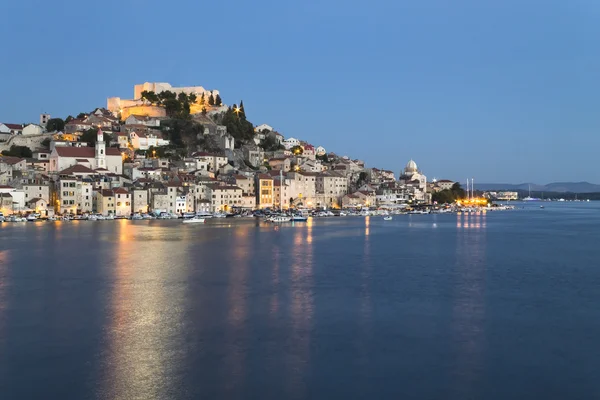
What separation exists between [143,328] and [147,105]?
39.9 metres

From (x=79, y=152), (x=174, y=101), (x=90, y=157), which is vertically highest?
(x=174, y=101)

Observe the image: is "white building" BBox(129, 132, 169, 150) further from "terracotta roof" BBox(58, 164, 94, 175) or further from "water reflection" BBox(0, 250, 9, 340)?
"water reflection" BBox(0, 250, 9, 340)

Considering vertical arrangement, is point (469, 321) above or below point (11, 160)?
below

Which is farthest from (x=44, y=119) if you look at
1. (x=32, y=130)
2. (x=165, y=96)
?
(x=165, y=96)

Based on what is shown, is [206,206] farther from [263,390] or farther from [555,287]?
[263,390]

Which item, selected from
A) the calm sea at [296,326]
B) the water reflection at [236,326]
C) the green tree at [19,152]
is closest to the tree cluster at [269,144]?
the green tree at [19,152]

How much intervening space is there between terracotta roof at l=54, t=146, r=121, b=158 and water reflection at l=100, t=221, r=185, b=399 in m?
A: 22.2

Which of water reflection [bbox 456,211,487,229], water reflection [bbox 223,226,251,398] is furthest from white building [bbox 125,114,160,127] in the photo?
water reflection [bbox 223,226,251,398]

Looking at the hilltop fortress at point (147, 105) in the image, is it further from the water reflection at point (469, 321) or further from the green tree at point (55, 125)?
the water reflection at point (469, 321)

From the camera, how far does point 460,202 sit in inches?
2345

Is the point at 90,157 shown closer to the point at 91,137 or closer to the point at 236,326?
the point at 91,137

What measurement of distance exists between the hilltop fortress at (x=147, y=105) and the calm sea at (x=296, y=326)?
1198 inches

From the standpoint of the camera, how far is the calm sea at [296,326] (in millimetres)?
5840

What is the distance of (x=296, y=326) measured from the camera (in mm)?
8000
